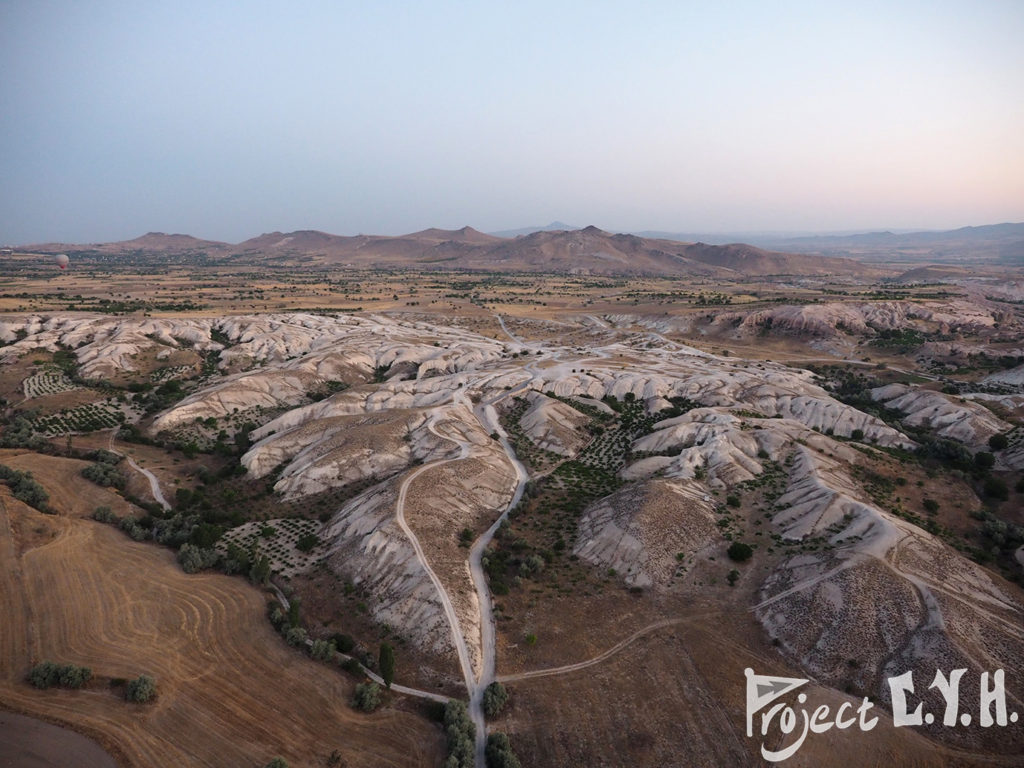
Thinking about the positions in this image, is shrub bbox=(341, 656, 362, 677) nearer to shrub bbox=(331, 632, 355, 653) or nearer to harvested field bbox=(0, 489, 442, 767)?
harvested field bbox=(0, 489, 442, 767)

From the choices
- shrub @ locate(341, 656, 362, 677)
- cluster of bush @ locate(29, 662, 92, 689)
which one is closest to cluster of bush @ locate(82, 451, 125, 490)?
cluster of bush @ locate(29, 662, 92, 689)

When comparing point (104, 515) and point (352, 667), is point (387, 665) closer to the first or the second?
point (352, 667)

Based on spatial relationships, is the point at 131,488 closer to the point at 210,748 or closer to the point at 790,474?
the point at 210,748

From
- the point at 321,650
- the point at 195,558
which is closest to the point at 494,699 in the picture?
the point at 321,650

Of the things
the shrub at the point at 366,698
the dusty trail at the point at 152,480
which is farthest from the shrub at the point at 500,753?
the dusty trail at the point at 152,480

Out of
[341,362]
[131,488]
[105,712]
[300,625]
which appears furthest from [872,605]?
[341,362]
